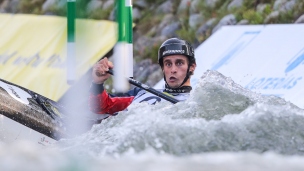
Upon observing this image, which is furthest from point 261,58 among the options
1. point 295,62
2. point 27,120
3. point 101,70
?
point 27,120

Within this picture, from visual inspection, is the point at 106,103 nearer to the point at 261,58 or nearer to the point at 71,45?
the point at 71,45

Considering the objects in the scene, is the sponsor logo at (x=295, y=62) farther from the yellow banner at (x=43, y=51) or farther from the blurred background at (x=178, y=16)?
the yellow banner at (x=43, y=51)

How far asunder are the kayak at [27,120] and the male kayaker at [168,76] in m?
0.29

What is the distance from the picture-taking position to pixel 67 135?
5.66 meters

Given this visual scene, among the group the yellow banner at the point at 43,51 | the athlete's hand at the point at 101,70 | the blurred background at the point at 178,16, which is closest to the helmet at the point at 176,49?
the athlete's hand at the point at 101,70

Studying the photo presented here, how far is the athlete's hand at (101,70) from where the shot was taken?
5.34m

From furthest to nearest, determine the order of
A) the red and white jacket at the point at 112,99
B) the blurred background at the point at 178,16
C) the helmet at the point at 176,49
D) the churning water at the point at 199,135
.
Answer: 1. the blurred background at the point at 178,16
2. the helmet at the point at 176,49
3. the red and white jacket at the point at 112,99
4. the churning water at the point at 199,135

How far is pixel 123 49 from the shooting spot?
5527mm

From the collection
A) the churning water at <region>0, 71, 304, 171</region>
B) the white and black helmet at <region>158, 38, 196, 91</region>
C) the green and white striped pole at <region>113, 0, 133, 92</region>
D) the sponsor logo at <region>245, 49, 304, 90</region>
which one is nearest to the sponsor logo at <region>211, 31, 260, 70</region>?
the sponsor logo at <region>245, 49, 304, 90</region>

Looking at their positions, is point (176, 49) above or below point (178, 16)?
below

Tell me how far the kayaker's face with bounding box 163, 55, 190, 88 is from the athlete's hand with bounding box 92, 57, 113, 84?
0.39 m

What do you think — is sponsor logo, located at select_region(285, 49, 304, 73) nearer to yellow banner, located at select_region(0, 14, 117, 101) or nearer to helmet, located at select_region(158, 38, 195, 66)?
helmet, located at select_region(158, 38, 195, 66)

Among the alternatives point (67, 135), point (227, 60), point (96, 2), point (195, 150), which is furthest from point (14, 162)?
point (96, 2)

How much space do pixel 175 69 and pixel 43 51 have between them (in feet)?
14.6
